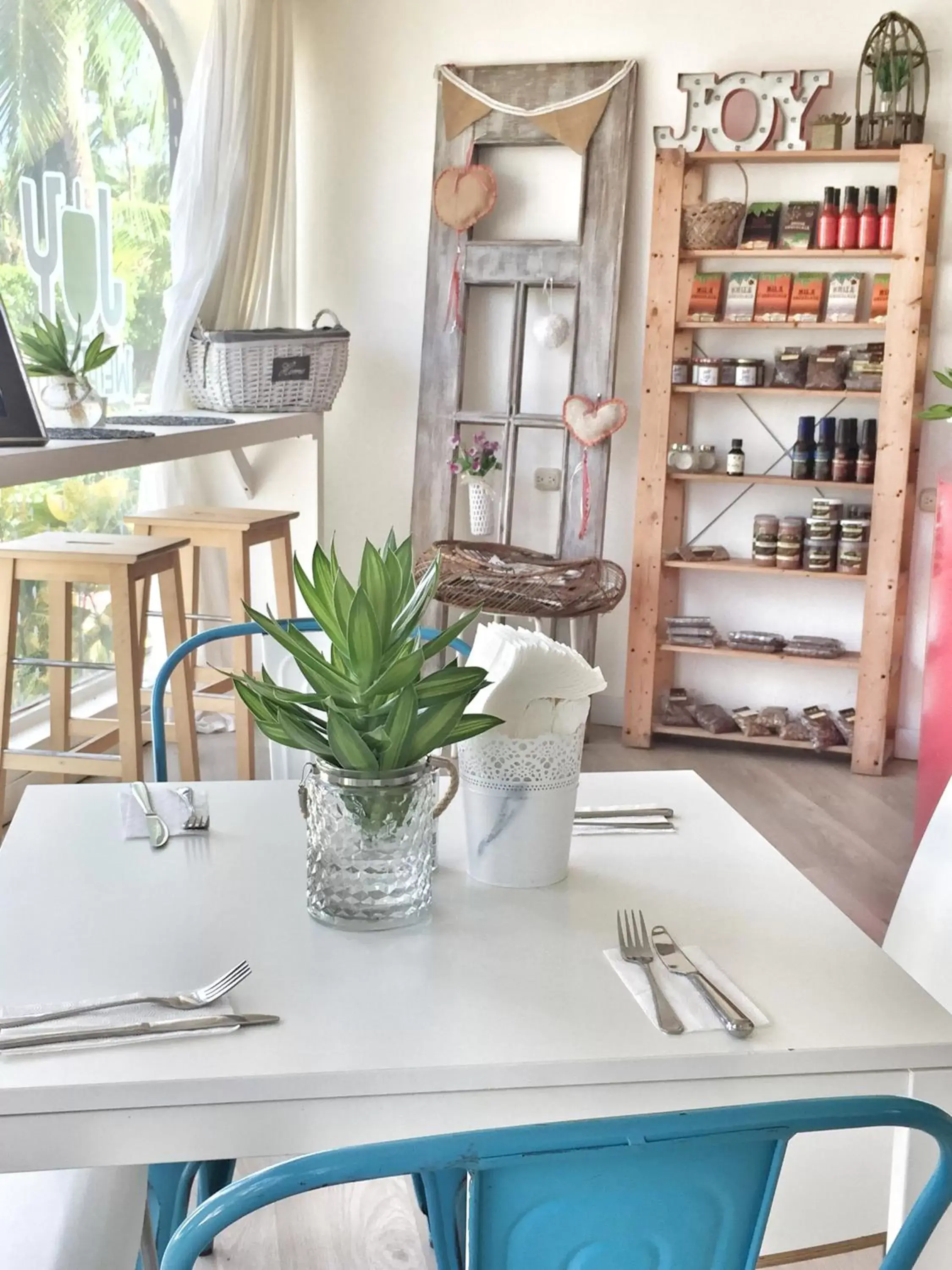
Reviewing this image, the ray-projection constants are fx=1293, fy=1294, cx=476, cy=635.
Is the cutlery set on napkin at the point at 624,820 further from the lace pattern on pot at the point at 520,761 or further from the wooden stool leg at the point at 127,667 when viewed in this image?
the wooden stool leg at the point at 127,667

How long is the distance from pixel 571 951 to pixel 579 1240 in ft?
1.33

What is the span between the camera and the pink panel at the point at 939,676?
3.25m

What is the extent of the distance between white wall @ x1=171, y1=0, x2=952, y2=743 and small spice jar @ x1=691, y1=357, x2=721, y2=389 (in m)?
0.27

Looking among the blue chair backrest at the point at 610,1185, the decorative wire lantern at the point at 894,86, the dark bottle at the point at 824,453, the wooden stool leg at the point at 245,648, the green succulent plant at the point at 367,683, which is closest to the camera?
the blue chair backrest at the point at 610,1185

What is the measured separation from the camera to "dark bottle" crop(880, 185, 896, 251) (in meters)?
3.91

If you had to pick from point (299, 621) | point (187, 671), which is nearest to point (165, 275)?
point (187, 671)

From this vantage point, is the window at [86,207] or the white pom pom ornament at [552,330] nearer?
the window at [86,207]

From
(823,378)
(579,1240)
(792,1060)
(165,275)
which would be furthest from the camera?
(165,275)

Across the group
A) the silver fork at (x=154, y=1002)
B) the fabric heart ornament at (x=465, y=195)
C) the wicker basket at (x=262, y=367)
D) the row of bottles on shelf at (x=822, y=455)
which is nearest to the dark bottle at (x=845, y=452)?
the row of bottles on shelf at (x=822, y=455)

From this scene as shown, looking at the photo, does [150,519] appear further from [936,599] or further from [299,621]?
[936,599]

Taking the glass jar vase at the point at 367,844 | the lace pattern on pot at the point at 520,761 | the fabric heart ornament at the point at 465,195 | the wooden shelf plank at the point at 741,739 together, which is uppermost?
the fabric heart ornament at the point at 465,195

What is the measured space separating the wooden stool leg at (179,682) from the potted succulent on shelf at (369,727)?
6.92 feet

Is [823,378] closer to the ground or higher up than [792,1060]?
higher up

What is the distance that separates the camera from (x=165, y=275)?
4363 millimetres
